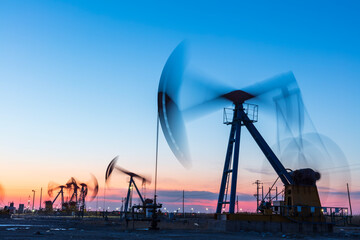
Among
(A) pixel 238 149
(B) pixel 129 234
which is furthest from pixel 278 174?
(B) pixel 129 234

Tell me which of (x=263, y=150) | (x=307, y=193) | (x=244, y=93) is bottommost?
(x=307, y=193)

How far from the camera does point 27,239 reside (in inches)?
754

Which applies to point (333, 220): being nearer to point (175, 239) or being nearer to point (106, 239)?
point (175, 239)

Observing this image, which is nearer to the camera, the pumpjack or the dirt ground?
the dirt ground

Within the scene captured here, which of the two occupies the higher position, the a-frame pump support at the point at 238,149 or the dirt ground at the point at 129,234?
the a-frame pump support at the point at 238,149

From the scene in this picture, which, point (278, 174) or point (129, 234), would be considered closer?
point (129, 234)

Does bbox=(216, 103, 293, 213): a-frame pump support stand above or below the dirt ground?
above

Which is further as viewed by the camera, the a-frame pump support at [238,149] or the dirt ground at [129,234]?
the a-frame pump support at [238,149]

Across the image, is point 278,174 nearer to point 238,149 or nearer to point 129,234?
point 238,149

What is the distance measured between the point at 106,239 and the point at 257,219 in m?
15.6

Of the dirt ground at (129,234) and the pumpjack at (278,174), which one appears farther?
the pumpjack at (278,174)

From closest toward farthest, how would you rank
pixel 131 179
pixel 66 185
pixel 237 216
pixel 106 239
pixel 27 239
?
pixel 27 239, pixel 106 239, pixel 237 216, pixel 131 179, pixel 66 185

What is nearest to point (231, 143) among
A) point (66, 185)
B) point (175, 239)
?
point (175, 239)

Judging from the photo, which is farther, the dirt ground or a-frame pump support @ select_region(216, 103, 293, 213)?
a-frame pump support @ select_region(216, 103, 293, 213)
